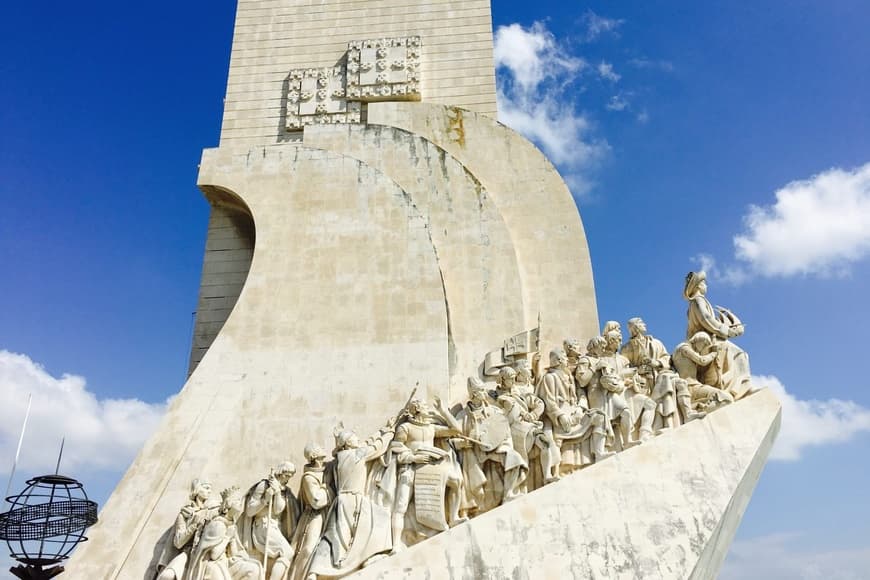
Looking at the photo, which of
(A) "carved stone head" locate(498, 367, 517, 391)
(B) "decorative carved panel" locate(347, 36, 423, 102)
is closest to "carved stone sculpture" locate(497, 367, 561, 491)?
(A) "carved stone head" locate(498, 367, 517, 391)

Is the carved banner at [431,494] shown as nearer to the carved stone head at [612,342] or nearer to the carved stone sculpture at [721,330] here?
the carved stone head at [612,342]

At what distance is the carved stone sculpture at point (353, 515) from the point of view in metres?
6.31

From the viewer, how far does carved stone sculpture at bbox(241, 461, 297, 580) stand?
6.57 meters

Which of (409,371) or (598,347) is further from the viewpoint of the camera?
(409,371)

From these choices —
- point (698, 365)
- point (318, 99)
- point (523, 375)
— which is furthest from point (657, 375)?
point (318, 99)

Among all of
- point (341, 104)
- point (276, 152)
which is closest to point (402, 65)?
point (341, 104)

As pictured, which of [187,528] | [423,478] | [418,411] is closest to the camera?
[187,528]

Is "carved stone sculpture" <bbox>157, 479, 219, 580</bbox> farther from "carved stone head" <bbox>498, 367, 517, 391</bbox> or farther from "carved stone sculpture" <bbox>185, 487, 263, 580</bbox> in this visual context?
"carved stone head" <bbox>498, 367, 517, 391</bbox>

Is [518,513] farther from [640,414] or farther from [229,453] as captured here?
[229,453]

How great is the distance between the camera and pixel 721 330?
793 centimetres

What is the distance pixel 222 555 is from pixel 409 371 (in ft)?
9.36

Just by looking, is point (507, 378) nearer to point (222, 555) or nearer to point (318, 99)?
point (222, 555)

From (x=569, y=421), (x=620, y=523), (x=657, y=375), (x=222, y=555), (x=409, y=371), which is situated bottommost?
(x=222, y=555)

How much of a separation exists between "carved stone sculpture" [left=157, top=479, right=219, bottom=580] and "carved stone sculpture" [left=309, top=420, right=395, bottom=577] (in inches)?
45.6
